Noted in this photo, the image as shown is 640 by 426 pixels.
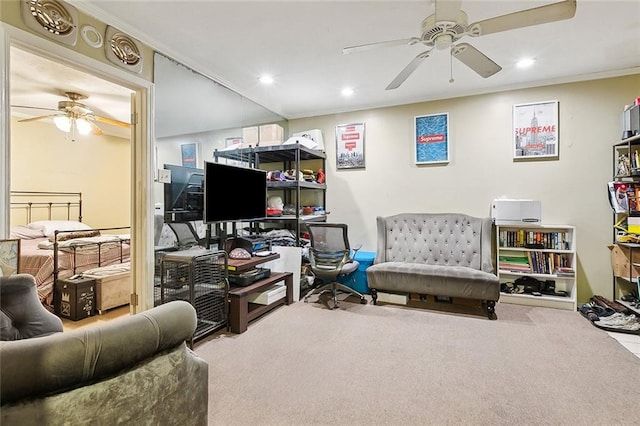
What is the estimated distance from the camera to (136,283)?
2617mm

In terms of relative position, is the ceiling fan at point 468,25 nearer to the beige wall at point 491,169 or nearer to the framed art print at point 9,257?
the beige wall at point 491,169

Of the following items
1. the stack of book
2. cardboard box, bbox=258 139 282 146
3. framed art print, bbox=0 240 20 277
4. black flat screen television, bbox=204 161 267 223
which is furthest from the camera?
cardboard box, bbox=258 139 282 146

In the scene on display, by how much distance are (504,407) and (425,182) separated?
2.87m

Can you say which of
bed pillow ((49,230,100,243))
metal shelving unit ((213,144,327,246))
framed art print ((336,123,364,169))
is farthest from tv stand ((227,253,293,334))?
bed pillow ((49,230,100,243))

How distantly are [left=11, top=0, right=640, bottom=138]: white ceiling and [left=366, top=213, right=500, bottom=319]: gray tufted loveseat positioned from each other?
5.44ft

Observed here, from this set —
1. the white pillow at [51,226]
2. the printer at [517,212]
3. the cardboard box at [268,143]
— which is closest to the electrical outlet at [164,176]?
the cardboard box at [268,143]

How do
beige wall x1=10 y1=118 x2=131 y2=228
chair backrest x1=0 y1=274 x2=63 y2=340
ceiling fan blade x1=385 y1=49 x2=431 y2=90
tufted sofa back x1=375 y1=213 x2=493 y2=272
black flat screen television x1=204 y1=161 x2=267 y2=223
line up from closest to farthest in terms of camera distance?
chair backrest x1=0 y1=274 x2=63 y2=340, ceiling fan blade x1=385 y1=49 x2=431 y2=90, black flat screen television x1=204 y1=161 x2=267 y2=223, tufted sofa back x1=375 y1=213 x2=493 y2=272, beige wall x1=10 y1=118 x2=131 y2=228

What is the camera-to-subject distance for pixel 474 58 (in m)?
2.27

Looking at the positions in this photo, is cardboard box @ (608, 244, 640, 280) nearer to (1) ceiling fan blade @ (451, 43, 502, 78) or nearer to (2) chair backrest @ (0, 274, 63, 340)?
(1) ceiling fan blade @ (451, 43, 502, 78)

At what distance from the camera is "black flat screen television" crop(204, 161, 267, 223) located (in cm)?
267

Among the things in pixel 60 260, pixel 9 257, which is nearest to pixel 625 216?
pixel 9 257

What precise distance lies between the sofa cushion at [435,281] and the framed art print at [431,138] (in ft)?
4.96

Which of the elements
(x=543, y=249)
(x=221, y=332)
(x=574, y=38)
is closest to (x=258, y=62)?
(x=221, y=332)

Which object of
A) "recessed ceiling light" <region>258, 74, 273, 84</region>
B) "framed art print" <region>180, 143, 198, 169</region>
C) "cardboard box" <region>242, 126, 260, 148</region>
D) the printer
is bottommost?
the printer
